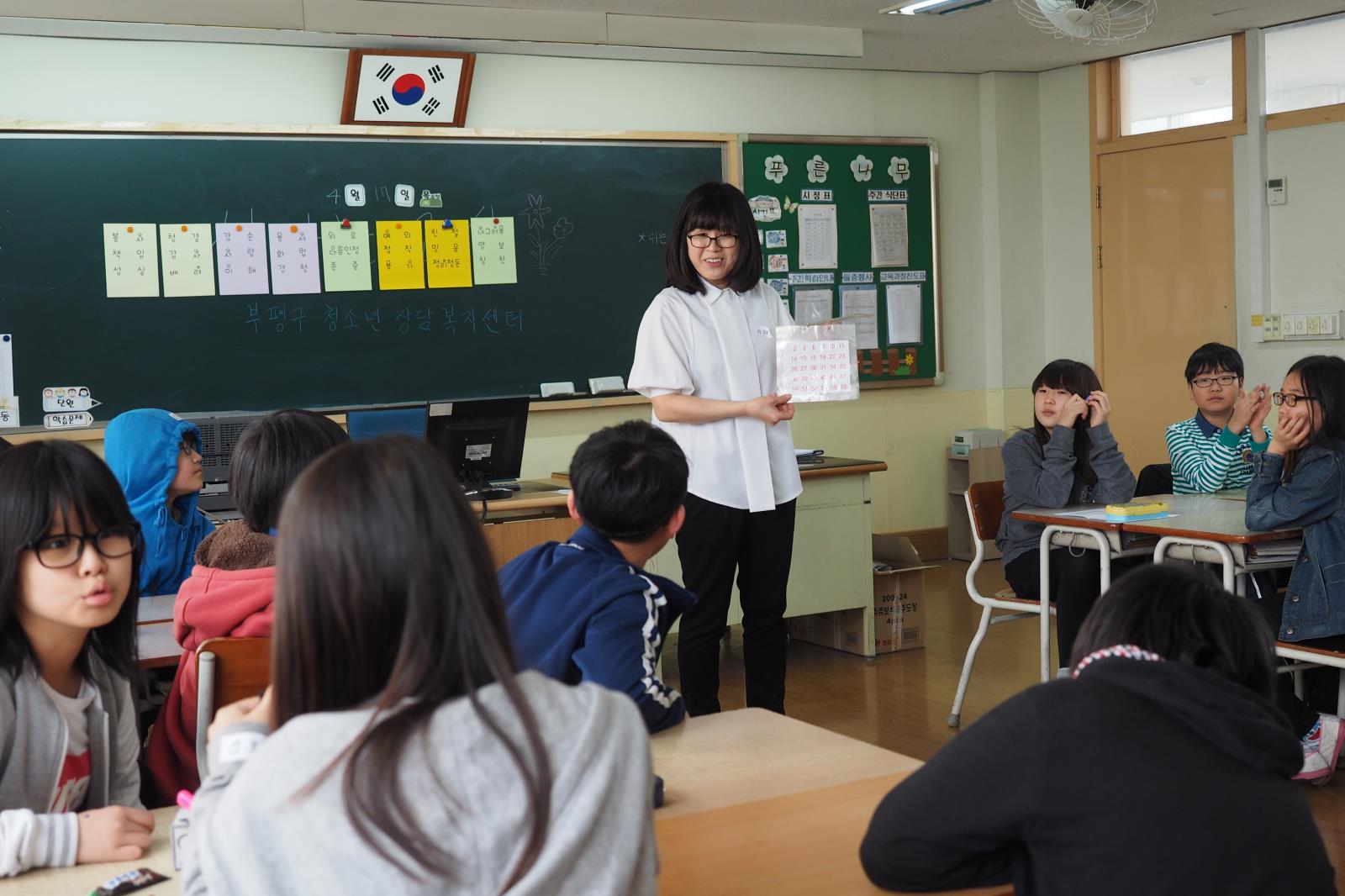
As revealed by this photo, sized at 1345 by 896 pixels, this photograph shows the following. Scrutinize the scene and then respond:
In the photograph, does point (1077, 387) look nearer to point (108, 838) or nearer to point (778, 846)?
point (778, 846)

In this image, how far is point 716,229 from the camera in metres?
3.22

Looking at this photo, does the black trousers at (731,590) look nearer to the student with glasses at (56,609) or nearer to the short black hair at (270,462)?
the short black hair at (270,462)

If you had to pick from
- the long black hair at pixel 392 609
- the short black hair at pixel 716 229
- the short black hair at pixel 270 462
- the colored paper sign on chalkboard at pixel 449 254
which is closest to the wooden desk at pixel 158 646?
the short black hair at pixel 270 462

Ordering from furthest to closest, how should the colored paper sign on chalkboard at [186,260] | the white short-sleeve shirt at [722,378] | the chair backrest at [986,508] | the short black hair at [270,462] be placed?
the colored paper sign on chalkboard at [186,260]
the chair backrest at [986,508]
the white short-sleeve shirt at [722,378]
the short black hair at [270,462]

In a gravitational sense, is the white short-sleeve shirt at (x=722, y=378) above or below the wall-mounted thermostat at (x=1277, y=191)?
below

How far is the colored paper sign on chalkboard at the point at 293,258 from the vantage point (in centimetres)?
538

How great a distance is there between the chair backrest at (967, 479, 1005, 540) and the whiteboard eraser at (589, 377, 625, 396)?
2331mm

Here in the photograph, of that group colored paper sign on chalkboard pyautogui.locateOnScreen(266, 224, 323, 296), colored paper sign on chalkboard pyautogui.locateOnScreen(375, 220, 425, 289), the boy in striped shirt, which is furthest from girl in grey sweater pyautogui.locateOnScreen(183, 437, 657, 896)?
colored paper sign on chalkboard pyautogui.locateOnScreen(375, 220, 425, 289)

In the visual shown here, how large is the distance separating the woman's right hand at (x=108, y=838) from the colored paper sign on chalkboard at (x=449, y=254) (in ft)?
14.4

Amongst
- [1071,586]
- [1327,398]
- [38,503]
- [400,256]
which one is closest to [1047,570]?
[1071,586]

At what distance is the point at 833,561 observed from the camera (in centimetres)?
496

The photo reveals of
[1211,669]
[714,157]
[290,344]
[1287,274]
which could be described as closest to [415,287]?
[290,344]

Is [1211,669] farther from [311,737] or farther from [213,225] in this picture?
[213,225]

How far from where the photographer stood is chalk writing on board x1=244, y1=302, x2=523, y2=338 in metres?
5.39
